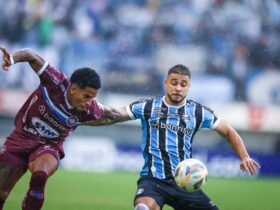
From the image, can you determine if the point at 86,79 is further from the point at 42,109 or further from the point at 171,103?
the point at 171,103

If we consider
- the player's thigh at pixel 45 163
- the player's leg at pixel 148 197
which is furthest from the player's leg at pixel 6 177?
the player's leg at pixel 148 197

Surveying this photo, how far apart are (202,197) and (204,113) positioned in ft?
3.06

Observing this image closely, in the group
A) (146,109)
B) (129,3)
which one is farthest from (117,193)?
(129,3)

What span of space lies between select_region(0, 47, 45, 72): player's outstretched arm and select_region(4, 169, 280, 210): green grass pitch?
293 cm

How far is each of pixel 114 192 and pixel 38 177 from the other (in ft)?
20.8

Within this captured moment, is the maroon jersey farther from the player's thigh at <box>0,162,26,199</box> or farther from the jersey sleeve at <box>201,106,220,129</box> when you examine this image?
the jersey sleeve at <box>201,106,220,129</box>

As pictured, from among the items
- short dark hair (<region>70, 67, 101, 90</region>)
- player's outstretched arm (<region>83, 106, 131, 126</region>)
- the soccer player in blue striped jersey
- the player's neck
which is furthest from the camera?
player's outstretched arm (<region>83, 106, 131, 126</region>)

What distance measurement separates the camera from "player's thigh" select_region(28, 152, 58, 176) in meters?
6.64

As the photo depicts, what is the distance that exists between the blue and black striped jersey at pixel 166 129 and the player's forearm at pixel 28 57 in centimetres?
111

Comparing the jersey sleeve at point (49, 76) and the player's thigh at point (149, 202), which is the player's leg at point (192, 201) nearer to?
the player's thigh at point (149, 202)

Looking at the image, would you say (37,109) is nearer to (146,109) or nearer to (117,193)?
(146,109)

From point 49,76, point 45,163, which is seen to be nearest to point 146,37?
point 49,76

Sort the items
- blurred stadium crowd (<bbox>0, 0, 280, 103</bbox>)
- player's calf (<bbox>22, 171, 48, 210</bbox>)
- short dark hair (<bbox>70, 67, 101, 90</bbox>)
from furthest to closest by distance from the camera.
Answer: blurred stadium crowd (<bbox>0, 0, 280, 103</bbox>) < short dark hair (<bbox>70, 67, 101, 90</bbox>) < player's calf (<bbox>22, 171, 48, 210</bbox>)

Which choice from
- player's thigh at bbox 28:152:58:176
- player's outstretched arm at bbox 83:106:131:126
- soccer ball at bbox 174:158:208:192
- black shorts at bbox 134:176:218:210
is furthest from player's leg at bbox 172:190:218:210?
player's thigh at bbox 28:152:58:176
